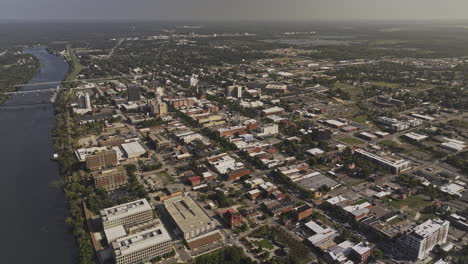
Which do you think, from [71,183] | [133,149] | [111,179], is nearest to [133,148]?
[133,149]

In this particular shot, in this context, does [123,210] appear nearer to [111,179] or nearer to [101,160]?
[111,179]

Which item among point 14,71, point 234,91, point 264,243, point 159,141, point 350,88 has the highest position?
point 14,71

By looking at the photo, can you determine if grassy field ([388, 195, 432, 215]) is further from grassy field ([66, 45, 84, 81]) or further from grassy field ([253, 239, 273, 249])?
grassy field ([66, 45, 84, 81])

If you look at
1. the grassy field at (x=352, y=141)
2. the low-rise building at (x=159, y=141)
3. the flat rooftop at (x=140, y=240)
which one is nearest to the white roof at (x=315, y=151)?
the grassy field at (x=352, y=141)

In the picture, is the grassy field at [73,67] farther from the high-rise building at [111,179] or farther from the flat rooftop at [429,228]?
the flat rooftop at [429,228]

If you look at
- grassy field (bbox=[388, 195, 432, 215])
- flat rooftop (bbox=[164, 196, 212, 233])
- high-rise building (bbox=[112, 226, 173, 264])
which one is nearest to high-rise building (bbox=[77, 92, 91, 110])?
flat rooftop (bbox=[164, 196, 212, 233])

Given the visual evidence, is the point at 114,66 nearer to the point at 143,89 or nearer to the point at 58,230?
the point at 143,89
